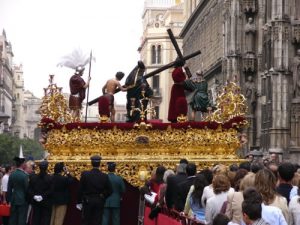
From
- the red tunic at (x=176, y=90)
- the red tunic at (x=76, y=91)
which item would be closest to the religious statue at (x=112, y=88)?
the red tunic at (x=76, y=91)

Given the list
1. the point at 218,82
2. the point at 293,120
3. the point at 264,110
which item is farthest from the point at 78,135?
the point at 218,82

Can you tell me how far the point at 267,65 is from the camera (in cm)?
4022

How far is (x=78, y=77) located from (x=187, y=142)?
130 inches

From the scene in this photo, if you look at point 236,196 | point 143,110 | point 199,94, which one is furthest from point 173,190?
point 199,94

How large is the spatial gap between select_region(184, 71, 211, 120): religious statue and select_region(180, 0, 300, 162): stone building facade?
13466 millimetres

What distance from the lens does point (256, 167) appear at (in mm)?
15547

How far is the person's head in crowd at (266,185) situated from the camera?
1144 cm

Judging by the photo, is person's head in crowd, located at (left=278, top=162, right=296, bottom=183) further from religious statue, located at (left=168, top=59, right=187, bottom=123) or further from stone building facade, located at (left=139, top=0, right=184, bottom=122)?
stone building facade, located at (left=139, top=0, right=184, bottom=122)

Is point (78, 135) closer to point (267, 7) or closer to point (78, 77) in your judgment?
point (78, 77)

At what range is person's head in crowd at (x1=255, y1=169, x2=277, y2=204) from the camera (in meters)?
11.4

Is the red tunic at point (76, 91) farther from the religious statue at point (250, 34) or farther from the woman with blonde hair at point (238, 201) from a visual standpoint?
the religious statue at point (250, 34)

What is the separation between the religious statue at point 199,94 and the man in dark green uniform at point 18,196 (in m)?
4.25

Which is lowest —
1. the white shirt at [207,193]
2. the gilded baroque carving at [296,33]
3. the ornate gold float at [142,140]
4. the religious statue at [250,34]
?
the white shirt at [207,193]

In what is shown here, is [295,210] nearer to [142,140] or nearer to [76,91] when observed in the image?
[142,140]
